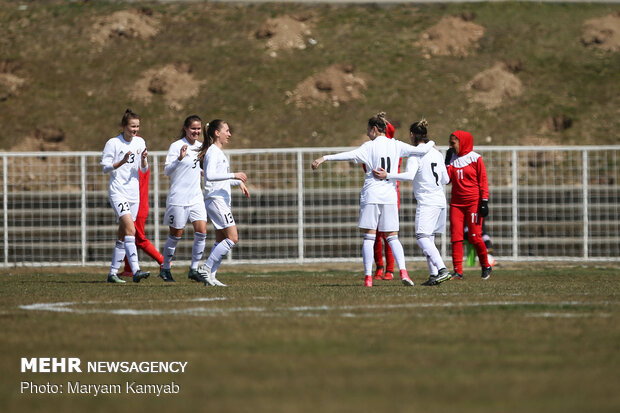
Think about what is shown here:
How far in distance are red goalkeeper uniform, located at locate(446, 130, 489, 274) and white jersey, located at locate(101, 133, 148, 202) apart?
3985mm

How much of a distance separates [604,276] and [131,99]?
19.5 meters

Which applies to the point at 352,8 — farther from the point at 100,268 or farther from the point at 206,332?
the point at 206,332

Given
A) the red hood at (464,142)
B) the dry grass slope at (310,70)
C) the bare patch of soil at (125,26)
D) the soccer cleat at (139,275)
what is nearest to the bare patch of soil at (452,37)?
the dry grass slope at (310,70)

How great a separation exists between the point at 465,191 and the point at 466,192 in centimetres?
2

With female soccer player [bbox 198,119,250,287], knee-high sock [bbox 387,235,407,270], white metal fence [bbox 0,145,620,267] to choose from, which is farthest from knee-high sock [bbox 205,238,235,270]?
white metal fence [bbox 0,145,620,267]

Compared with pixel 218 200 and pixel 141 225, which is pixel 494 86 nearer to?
pixel 141 225

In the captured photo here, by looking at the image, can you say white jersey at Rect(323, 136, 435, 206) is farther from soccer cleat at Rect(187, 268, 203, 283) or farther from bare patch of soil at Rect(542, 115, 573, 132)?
bare patch of soil at Rect(542, 115, 573, 132)

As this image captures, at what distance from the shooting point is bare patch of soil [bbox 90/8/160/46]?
33.5 meters

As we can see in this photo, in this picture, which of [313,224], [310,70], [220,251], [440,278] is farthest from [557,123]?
[220,251]

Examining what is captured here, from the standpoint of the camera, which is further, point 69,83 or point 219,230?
point 69,83

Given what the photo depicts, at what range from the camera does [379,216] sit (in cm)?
1179

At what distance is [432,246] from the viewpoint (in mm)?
→ 12516

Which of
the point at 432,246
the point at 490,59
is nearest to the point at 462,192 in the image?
the point at 432,246

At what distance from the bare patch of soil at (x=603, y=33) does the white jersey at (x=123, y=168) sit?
22899 millimetres
